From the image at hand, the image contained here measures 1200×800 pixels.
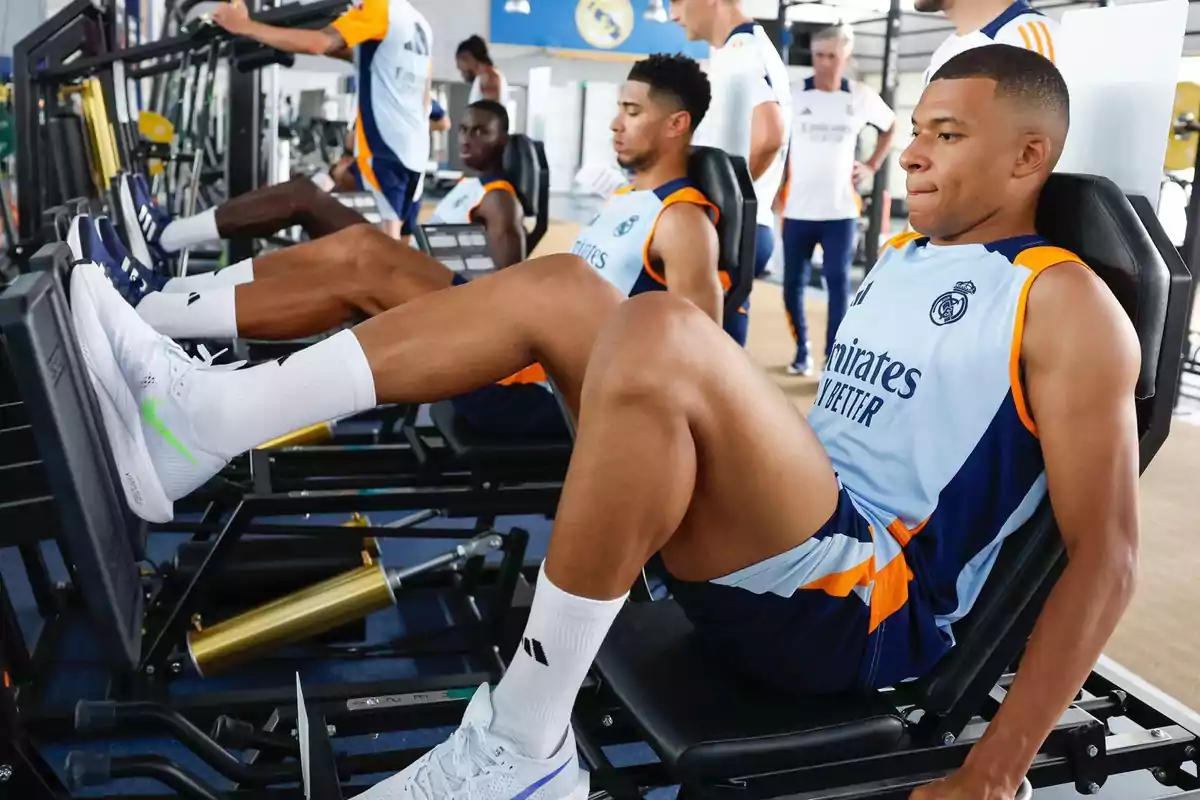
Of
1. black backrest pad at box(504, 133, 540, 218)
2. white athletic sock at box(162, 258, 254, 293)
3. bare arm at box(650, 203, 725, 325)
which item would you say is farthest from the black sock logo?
black backrest pad at box(504, 133, 540, 218)

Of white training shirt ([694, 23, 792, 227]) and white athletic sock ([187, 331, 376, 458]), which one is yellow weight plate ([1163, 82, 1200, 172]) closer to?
white training shirt ([694, 23, 792, 227])

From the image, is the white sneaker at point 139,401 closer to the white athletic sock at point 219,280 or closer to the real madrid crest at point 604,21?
the white athletic sock at point 219,280

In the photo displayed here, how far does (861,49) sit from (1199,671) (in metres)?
12.5

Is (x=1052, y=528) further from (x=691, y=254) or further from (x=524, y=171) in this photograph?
(x=524, y=171)

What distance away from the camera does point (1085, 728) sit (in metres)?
1.29

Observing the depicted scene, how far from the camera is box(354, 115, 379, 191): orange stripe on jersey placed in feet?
13.0

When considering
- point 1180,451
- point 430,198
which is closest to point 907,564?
point 1180,451

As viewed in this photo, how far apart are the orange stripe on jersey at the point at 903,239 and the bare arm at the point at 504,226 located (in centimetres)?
200

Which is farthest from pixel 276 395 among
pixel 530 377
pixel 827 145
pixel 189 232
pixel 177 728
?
pixel 827 145

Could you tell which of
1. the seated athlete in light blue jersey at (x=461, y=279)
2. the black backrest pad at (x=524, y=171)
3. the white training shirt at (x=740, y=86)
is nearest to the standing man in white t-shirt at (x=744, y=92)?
the white training shirt at (x=740, y=86)

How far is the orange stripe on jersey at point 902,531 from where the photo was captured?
1.22m

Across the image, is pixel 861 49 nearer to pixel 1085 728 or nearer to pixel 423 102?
pixel 423 102

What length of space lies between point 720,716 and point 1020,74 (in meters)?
0.82

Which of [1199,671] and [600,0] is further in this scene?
[600,0]
